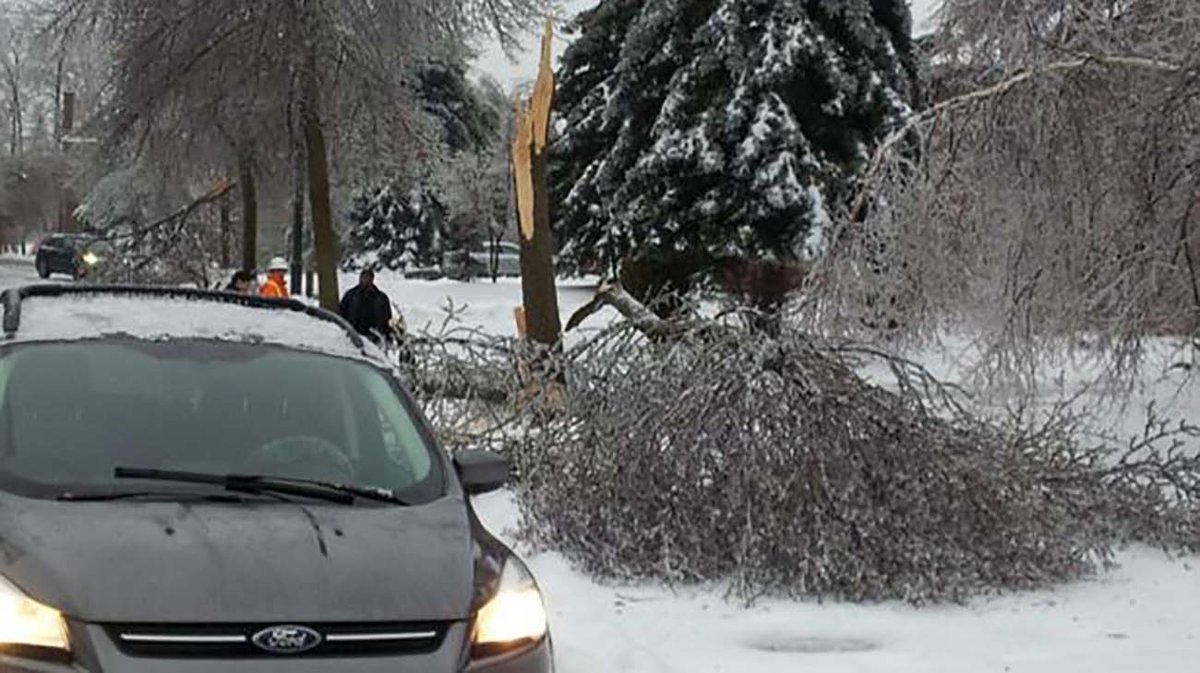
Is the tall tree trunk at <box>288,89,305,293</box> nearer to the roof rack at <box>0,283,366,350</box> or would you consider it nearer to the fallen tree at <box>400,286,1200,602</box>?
the fallen tree at <box>400,286,1200,602</box>

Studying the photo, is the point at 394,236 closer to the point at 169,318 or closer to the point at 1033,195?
the point at 1033,195

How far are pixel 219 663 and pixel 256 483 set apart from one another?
3.01ft

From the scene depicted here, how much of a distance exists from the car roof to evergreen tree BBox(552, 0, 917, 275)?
19714mm

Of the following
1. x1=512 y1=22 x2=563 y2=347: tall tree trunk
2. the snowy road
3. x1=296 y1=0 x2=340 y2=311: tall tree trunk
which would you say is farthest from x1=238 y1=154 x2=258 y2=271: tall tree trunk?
the snowy road

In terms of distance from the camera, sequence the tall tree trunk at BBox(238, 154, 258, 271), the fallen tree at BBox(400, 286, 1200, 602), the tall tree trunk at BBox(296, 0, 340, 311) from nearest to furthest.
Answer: the fallen tree at BBox(400, 286, 1200, 602) → the tall tree trunk at BBox(296, 0, 340, 311) → the tall tree trunk at BBox(238, 154, 258, 271)

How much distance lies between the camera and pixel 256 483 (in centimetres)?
434

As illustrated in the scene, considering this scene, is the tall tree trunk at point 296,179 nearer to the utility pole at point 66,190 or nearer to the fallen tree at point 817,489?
the fallen tree at point 817,489

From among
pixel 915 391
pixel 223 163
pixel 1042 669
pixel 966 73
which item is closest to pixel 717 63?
pixel 223 163

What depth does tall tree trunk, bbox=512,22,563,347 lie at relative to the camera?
1333 centimetres

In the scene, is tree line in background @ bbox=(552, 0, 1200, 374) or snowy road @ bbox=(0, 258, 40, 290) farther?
snowy road @ bbox=(0, 258, 40, 290)

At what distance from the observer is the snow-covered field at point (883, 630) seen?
6.57 m

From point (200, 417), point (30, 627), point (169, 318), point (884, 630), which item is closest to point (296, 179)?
point (884, 630)

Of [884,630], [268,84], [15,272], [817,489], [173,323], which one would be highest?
Answer: [268,84]

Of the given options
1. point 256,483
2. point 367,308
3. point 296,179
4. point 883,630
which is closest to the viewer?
point 256,483
